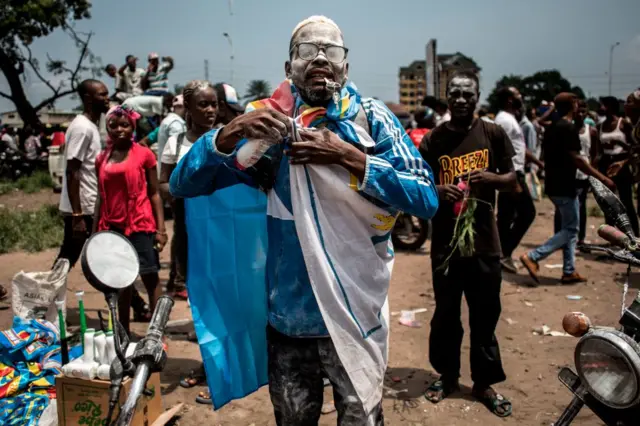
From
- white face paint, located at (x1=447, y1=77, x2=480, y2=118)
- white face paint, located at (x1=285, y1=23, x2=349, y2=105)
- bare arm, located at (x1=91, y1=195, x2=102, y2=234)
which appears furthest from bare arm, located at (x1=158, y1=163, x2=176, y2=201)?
white face paint, located at (x1=285, y1=23, x2=349, y2=105)

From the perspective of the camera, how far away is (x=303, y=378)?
2.38 m

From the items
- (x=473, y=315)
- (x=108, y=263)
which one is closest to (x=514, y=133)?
(x=473, y=315)

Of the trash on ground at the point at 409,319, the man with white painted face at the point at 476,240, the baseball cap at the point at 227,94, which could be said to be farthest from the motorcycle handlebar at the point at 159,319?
the trash on ground at the point at 409,319

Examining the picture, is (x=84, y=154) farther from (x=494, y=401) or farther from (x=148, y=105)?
(x=148, y=105)

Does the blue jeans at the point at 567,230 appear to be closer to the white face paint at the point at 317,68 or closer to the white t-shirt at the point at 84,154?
the white t-shirt at the point at 84,154

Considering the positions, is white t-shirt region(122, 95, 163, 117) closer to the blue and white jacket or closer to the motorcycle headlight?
the blue and white jacket

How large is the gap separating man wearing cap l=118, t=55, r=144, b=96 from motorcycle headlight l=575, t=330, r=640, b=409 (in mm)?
12005

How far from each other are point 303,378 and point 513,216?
5.79 meters

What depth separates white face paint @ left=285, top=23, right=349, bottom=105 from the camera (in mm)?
2252

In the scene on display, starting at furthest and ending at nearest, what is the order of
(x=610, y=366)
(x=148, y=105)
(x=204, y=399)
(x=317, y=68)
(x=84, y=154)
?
(x=148, y=105) < (x=84, y=154) < (x=204, y=399) < (x=317, y=68) < (x=610, y=366)

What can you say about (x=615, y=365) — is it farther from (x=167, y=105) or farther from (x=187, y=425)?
(x=167, y=105)

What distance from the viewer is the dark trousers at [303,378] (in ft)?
7.55

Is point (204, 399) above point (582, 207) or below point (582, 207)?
below

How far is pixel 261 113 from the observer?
206 cm
